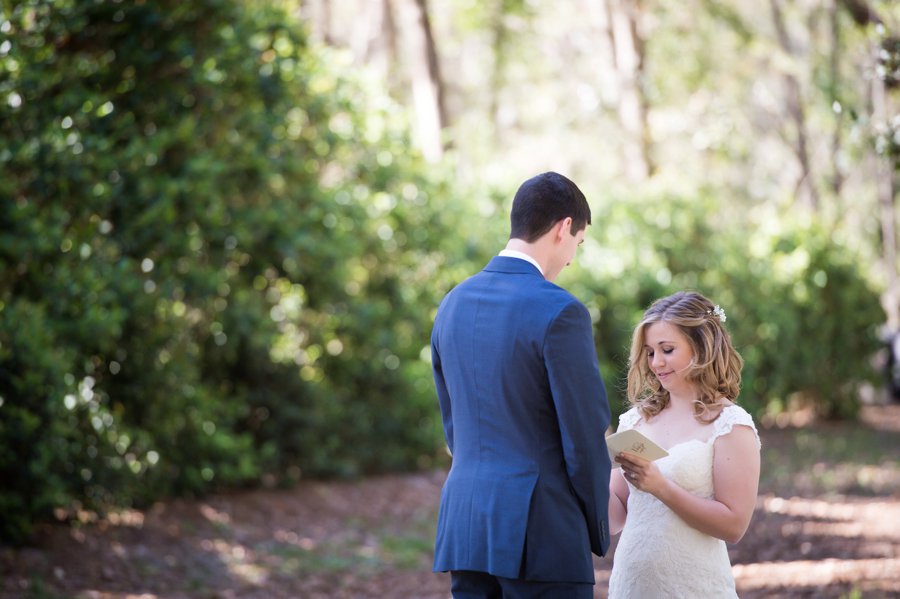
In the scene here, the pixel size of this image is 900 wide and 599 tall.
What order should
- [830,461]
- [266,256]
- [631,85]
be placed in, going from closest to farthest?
[266,256] < [830,461] < [631,85]

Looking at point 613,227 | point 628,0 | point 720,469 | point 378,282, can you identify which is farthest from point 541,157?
point 720,469

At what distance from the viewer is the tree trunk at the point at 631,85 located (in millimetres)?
20016

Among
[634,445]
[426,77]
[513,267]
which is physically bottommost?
[634,445]

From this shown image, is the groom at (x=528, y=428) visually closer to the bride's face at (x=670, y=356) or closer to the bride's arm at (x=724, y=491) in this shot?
the bride's arm at (x=724, y=491)

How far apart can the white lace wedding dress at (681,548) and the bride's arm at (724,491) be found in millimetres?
41

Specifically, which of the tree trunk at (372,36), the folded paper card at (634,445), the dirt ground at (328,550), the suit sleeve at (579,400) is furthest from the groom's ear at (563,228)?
the tree trunk at (372,36)

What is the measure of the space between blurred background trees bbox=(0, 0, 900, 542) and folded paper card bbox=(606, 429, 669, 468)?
3.60 metres

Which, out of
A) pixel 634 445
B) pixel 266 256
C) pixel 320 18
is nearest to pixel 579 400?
pixel 634 445

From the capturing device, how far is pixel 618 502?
4.16 metres

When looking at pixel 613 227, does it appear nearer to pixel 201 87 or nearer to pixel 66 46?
pixel 201 87

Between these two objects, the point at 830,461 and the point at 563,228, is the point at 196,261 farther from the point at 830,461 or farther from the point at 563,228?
the point at 830,461

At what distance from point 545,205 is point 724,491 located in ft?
3.65

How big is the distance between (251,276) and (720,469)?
24.6 ft

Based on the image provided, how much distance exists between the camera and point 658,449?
3.61 m
